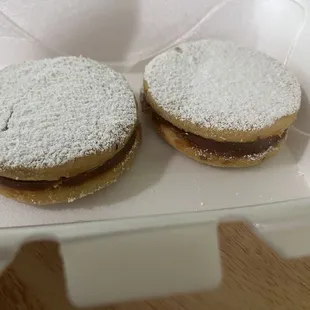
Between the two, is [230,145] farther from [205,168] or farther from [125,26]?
[125,26]

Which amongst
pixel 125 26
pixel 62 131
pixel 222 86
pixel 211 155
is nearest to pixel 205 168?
pixel 211 155

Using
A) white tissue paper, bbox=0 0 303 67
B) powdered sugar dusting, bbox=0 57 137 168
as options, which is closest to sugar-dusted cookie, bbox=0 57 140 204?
powdered sugar dusting, bbox=0 57 137 168

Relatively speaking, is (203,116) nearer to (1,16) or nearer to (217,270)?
(217,270)

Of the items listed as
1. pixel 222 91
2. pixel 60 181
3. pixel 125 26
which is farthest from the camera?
pixel 125 26

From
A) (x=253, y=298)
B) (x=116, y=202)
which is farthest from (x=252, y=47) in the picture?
(x=253, y=298)

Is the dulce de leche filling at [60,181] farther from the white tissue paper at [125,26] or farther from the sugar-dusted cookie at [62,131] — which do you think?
the white tissue paper at [125,26]

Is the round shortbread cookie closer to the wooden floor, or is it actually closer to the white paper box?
the white paper box
